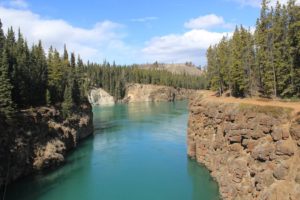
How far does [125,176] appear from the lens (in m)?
50.8

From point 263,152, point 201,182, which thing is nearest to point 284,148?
point 263,152

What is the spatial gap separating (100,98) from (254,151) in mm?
168832

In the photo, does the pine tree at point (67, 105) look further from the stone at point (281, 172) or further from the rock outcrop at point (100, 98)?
the rock outcrop at point (100, 98)

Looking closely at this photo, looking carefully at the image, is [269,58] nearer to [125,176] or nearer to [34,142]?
[125,176]

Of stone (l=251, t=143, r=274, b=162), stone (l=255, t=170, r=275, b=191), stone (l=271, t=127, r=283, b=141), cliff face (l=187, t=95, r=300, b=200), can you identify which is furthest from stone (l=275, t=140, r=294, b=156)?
stone (l=255, t=170, r=275, b=191)

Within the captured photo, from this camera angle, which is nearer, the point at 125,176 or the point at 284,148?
the point at 284,148

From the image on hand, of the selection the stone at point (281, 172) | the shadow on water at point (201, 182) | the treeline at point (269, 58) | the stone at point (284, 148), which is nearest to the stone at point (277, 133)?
the stone at point (284, 148)

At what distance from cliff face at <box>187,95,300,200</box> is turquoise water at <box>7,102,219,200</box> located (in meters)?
4.93

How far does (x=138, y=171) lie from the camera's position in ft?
175

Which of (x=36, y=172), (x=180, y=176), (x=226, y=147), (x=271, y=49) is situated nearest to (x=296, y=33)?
(x=271, y=49)

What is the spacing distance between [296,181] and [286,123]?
5.87 meters

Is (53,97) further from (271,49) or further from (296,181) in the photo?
(296,181)

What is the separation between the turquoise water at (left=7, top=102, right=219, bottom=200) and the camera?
43312 millimetres

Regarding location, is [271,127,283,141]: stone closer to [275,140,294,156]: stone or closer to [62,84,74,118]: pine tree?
[275,140,294,156]: stone
